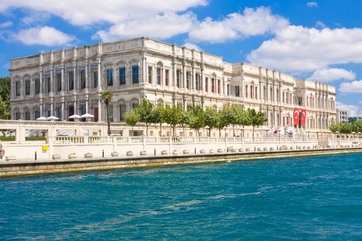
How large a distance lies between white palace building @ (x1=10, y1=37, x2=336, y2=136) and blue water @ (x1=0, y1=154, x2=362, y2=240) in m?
30.2

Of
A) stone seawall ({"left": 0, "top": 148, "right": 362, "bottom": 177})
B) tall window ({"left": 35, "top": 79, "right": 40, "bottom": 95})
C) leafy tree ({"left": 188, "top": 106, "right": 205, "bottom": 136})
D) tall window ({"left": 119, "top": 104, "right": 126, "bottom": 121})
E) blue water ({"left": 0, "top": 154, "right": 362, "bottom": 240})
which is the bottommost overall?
blue water ({"left": 0, "top": 154, "right": 362, "bottom": 240})

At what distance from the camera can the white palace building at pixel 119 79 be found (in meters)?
61.3

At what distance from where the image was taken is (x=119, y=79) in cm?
6241

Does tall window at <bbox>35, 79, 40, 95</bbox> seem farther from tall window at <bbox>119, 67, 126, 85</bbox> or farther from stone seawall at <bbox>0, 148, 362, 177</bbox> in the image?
stone seawall at <bbox>0, 148, 362, 177</bbox>

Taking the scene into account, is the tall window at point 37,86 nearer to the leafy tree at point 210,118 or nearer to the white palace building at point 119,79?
the white palace building at point 119,79

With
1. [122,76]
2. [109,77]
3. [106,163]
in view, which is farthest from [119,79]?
[106,163]

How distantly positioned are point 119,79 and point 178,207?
4339 cm

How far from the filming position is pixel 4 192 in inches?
953

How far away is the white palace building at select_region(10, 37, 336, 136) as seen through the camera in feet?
201

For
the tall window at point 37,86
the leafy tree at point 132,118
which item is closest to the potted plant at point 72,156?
the leafy tree at point 132,118

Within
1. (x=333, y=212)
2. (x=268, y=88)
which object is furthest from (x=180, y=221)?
(x=268, y=88)

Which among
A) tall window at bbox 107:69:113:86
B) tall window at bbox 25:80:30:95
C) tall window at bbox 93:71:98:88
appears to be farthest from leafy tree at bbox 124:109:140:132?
tall window at bbox 25:80:30:95

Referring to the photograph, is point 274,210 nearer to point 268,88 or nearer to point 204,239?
point 204,239

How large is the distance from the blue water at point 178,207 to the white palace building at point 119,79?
3020 centimetres
